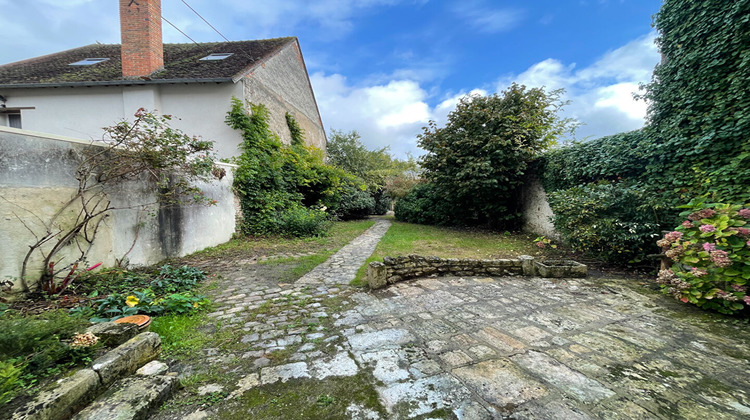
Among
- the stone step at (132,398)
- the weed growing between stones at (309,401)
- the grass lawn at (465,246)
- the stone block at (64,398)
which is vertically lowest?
the grass lawn at (465,246)

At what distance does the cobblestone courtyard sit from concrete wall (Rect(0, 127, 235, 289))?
7.39ft

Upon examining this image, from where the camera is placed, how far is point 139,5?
24.1 ft

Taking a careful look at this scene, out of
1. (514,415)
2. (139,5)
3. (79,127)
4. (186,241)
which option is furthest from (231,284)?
(79,127)

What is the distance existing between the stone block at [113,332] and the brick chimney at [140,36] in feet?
31.5

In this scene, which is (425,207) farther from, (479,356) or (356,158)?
(479,356)

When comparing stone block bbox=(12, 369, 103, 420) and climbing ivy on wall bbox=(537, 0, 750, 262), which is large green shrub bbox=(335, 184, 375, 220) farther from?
stone block bbox=(12, 369, 103, 420)

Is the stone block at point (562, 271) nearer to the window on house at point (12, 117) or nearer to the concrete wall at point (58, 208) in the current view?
the concrete wall at point (58, 208)

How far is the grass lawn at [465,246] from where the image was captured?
6148mm

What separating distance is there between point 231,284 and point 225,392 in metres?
2.62

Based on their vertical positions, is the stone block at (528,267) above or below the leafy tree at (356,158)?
below

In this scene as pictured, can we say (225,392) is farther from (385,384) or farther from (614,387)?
(614,387)

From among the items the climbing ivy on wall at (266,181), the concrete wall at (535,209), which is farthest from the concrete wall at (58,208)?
the concrete wall at (535,209)

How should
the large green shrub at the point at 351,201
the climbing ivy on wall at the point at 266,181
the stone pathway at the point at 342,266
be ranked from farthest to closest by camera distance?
the large green shrub at the point at 351,201 < the climbing ivy on wall at the point at 266,181 < the stone pathway at the point at 342,266

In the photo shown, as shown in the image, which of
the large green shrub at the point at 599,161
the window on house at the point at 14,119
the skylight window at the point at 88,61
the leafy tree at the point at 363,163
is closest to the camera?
the large green shrub at the point at 599,161
